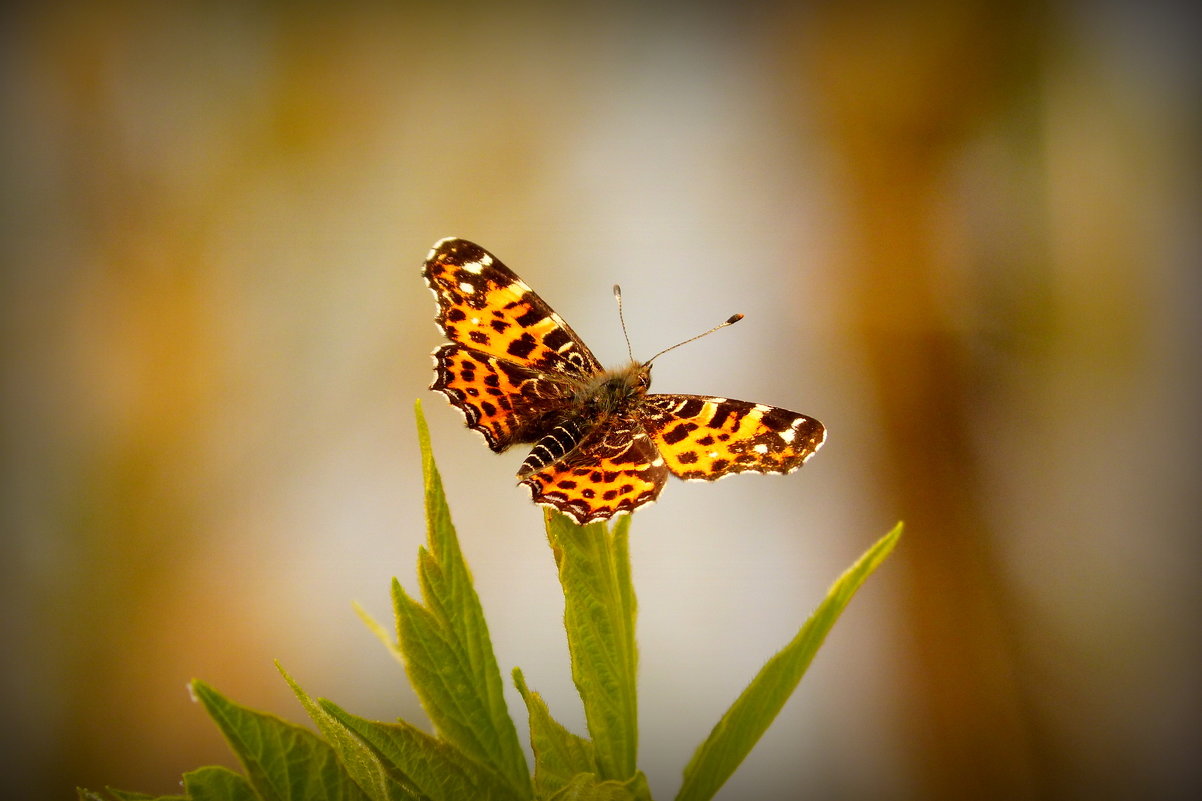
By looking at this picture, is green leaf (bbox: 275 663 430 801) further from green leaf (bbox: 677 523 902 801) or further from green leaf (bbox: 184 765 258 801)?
green leaf (bbox: 677 523 902 801)

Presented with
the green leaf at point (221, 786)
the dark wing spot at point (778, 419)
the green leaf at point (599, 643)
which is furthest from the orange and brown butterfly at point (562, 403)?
the green leaf at point (221, 786)

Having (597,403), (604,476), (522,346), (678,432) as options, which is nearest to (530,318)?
(522,346)

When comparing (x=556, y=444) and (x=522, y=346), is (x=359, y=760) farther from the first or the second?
(x=522, y=346)

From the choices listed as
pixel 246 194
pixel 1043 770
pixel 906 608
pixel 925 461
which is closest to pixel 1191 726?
pixel 1043 770

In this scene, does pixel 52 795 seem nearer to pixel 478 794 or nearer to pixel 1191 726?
pixel 478 794

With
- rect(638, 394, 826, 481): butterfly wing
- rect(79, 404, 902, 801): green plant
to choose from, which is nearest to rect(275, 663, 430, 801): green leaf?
rect(79, 404, 902, 801): green plant

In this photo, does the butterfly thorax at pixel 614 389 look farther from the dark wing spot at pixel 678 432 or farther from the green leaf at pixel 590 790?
the green leaf at pixel 590 790

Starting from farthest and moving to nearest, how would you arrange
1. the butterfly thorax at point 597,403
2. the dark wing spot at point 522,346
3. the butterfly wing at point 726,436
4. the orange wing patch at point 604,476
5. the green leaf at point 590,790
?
1. the dark wing spot at point 522,346
2. the butterfly thorax at point 597,403
3. the butterfly wing at point 726,436
4. the orange wing patch at point 604,476
5. the green leaf at point 590,790
